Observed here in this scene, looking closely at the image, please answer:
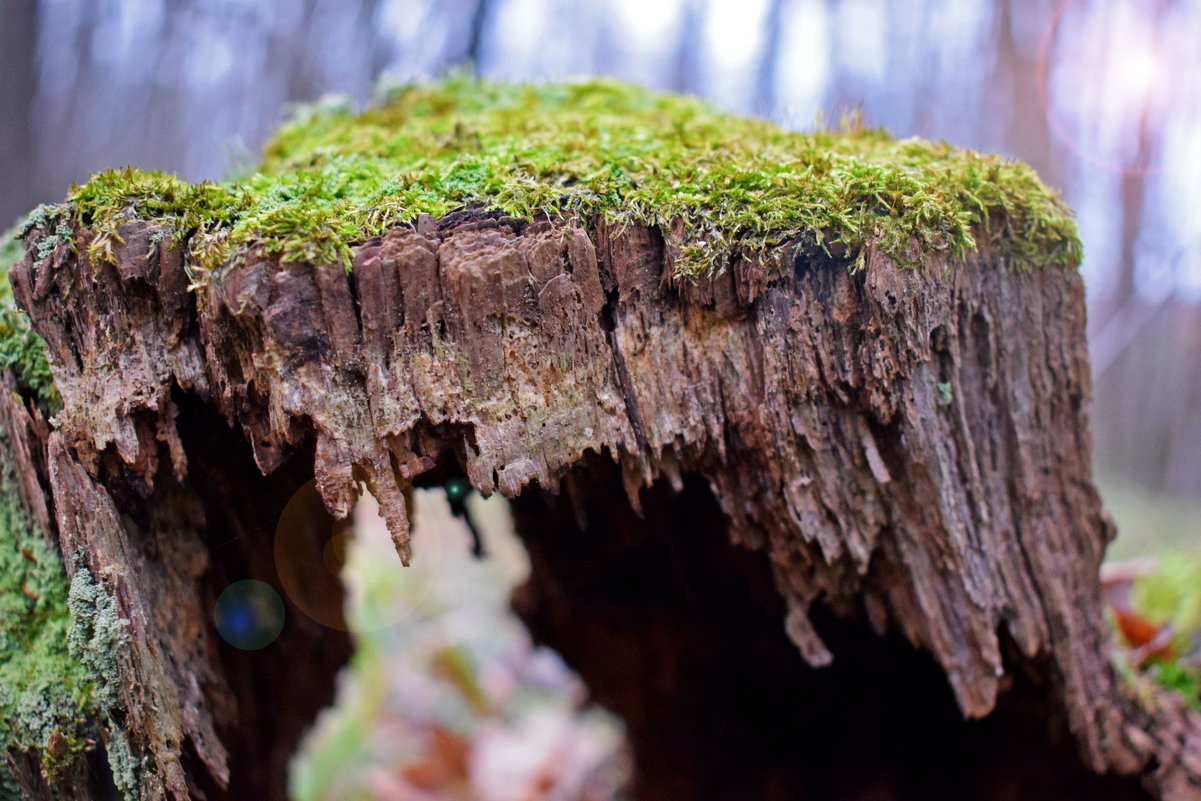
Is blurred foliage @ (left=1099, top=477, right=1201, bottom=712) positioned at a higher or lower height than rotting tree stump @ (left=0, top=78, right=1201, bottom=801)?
lower

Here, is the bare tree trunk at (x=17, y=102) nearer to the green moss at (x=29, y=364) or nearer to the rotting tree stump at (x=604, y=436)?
the green moss at (x=29, y=364)

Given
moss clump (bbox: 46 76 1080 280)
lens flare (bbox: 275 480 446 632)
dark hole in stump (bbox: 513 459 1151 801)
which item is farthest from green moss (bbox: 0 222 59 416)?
dark hole in stump (bbox: 513 459 1151 801)

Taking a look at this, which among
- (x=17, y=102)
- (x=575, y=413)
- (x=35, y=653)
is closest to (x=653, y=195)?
(x=575, y=413)

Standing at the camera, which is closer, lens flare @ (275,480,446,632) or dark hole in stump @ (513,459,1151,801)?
lens flare @ (275,480,446,632)

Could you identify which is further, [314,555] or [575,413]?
[314,555]

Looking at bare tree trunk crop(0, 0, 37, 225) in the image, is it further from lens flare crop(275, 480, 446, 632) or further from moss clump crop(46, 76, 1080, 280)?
moss clump crop(46, 76, 1080, 280)

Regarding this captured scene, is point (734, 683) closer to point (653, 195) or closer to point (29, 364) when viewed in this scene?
point (653, 195)
